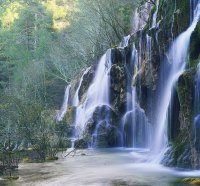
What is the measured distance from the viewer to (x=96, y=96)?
34281mm

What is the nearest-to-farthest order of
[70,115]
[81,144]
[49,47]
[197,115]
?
[197,115]
[81,144]
[70,115]
[49,47]

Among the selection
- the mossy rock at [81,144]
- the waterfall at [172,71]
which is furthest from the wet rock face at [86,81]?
the waterfall at [172,71]

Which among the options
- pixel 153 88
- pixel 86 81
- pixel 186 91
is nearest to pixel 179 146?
pixel 186 91

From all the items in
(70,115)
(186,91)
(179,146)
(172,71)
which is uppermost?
(172,71)

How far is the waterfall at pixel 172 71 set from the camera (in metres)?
20.5

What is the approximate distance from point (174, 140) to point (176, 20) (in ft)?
21.8

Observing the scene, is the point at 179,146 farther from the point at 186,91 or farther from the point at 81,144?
the point at 81,144

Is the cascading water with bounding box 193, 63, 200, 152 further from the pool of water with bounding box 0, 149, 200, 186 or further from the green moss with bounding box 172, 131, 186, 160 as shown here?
the pool of water with bounding box 0, 149, 200, 186

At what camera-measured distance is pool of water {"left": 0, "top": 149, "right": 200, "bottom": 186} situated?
13.8 metres

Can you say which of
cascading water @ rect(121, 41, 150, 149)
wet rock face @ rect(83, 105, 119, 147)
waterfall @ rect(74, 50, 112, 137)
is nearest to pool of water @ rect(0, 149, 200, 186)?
cascading water @ rect(121, 41, 150, 149)

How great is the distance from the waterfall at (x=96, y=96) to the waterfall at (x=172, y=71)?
379 inches

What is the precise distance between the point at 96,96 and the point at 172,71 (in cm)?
1306

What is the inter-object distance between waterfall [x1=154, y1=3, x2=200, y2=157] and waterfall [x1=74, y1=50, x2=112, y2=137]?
9621 mm

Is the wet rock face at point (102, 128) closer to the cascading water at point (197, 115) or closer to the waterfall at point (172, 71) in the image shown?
the waterfall at point (172, 71)
